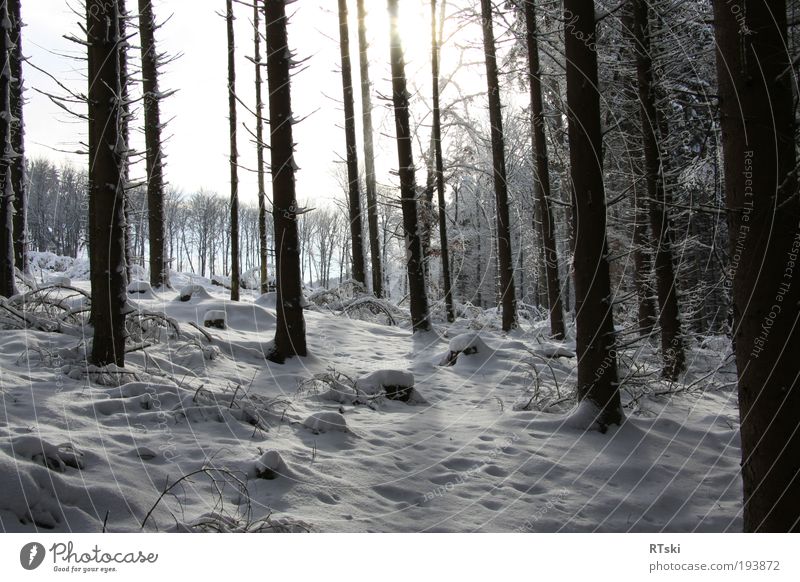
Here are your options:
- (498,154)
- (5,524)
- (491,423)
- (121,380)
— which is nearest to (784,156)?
(491,423)

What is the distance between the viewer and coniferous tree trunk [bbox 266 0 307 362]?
8.00 metres

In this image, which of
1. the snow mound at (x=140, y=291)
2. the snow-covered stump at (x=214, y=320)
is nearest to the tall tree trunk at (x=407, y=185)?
the snow-covered stump at (x=214, y=320)

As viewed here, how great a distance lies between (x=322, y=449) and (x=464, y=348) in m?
4.40

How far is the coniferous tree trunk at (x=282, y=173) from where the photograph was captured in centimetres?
800

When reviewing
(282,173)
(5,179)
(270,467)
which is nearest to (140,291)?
(5,179)

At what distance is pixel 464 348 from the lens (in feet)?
29.3

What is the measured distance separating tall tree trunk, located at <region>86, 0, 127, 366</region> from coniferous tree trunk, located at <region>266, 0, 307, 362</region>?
239 cm

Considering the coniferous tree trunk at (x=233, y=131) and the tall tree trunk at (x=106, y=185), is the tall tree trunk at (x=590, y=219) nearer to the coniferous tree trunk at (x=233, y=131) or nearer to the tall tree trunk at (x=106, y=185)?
the tall tree trunk at (x=106, y=185)

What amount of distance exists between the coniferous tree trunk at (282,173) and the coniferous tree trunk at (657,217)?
5.87 metres

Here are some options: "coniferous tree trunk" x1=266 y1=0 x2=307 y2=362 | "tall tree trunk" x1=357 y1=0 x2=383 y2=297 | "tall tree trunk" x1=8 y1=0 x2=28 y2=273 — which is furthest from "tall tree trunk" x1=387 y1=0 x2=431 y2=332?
"tall tree trunk" x1=8 y1=0 x2=28 y2=273

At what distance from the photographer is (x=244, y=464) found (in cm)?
421

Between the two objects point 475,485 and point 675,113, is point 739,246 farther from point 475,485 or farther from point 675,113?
point 675,113

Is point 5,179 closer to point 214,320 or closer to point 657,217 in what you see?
point 214,320
